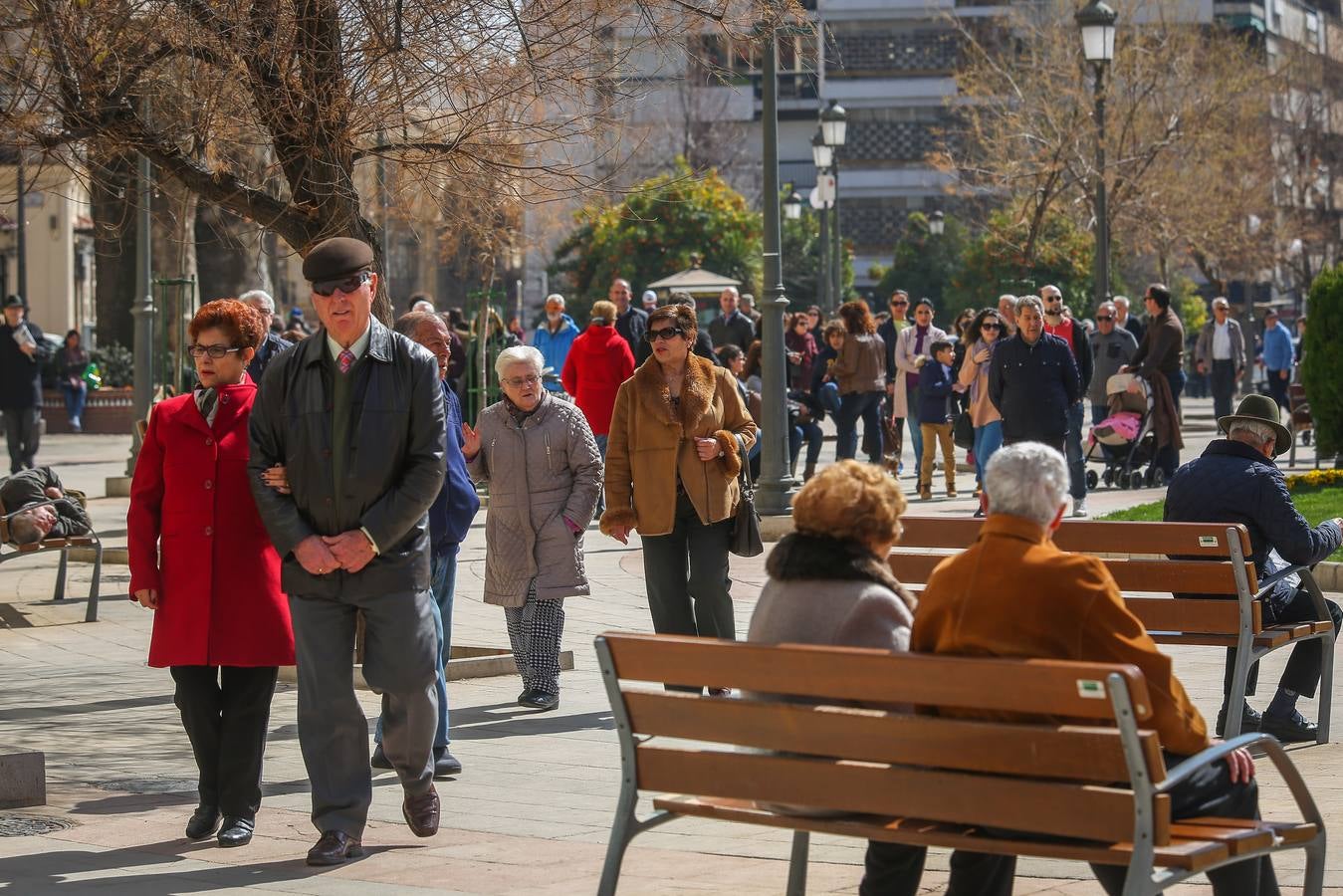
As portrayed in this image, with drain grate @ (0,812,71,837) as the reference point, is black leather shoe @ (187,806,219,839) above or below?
above

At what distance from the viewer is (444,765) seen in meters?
8.10

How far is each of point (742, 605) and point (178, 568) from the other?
623cm

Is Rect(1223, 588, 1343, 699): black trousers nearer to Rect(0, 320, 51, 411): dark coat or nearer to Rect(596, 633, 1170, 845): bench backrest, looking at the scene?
Rect(596, 633, 1170, 845): bench backrest

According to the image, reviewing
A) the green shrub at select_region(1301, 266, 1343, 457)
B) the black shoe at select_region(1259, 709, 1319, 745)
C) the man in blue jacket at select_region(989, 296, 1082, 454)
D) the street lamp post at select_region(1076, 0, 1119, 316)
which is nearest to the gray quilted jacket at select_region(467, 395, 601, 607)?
the black shoe at select_region(1259, 709, 1319, 745)

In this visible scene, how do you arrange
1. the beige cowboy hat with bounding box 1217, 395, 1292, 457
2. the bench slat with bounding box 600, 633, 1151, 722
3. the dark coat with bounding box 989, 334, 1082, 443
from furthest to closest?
the dark coat with bounding box 989, 334, 1082, 443 → the beige cowboy hat with bounding box 1217, 395, 1292, 457 → the bench slat with bounding box 600, 633, 1151, 722

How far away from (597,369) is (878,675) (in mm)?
12706

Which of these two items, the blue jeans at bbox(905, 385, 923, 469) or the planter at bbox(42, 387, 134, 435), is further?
the planter at bbox(42, 387, 134, 435)

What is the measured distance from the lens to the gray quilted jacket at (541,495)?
970cm

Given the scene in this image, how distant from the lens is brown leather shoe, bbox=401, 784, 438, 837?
6.88m

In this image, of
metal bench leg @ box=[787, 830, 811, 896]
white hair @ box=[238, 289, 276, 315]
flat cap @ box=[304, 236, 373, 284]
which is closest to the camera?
metal bench leg @ box=[787, 830, 811, 896]

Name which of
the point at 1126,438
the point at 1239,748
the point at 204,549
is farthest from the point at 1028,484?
the point at 1126,438

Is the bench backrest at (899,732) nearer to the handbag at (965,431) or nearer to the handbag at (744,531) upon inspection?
the handbag at (744,531)

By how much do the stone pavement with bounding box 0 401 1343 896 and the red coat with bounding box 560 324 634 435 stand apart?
5229mm

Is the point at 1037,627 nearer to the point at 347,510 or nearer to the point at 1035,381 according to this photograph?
the point at 347,510
